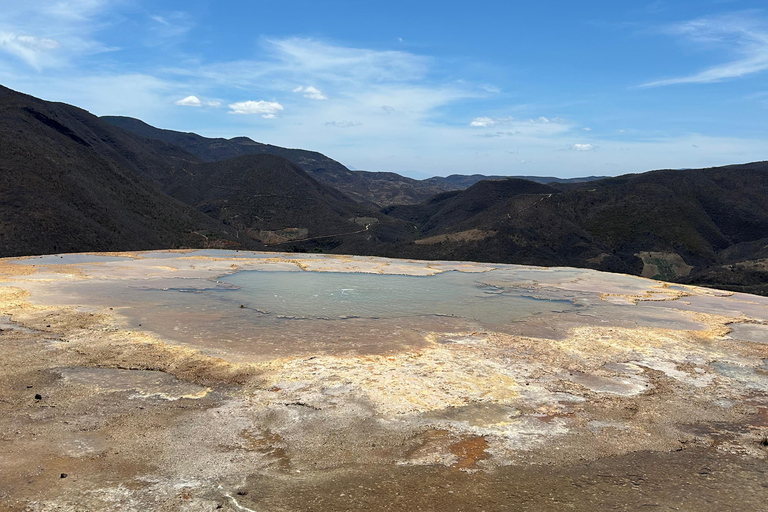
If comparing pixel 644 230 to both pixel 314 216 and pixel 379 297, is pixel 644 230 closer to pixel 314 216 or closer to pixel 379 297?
pixel 314 216

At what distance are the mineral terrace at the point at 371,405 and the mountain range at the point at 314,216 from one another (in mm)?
28566

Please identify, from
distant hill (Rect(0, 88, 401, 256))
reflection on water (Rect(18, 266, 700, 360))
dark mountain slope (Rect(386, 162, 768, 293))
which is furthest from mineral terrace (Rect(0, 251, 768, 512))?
dark mountain slope (Rect(386, 162, 768, 293))

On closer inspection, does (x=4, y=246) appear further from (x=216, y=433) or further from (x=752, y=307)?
(x=752, y=307)

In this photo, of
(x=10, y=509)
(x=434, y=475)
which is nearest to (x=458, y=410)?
(x=434, y=475)

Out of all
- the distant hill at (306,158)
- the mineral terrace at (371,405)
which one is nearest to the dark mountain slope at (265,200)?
the mineral terrace at (371,405)

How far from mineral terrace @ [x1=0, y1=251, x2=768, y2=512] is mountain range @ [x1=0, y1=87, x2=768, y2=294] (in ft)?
93.7

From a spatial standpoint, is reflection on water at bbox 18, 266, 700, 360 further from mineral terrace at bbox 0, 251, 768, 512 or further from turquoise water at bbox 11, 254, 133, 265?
turquoise water at bbox 11, 254, 133, 265

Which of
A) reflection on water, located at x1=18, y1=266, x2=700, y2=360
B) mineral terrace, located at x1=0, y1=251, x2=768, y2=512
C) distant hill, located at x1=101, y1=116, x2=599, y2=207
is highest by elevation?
distant hill, located at x1=101, y1=116, x2=599, y2=207

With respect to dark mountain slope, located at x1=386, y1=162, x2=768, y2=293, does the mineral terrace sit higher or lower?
lower

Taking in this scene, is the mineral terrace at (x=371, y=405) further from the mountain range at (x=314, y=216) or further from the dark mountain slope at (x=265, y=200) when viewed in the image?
the dark mountain slope at (x=265, y=200)

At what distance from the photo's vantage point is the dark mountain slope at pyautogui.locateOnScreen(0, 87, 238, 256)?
36000mm

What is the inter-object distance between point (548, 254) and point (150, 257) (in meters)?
39.9

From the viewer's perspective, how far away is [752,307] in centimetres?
1770

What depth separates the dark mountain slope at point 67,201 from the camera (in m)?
36.0
